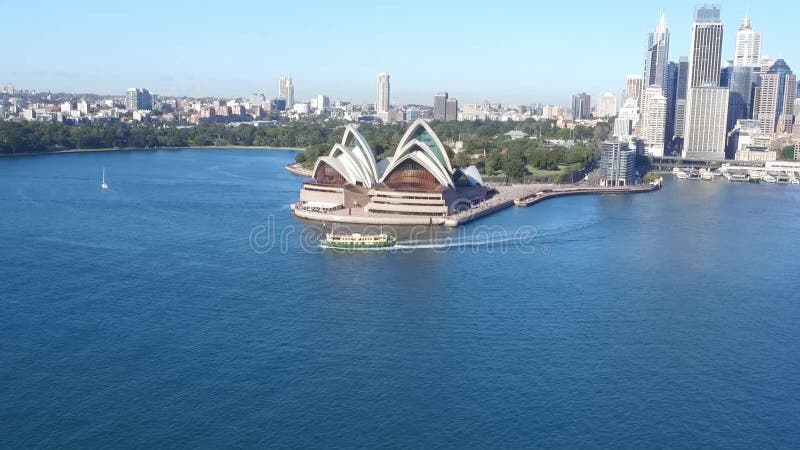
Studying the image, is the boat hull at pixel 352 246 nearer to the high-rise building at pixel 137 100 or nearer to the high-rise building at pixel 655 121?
A: the high-rise building at pixel 655 121

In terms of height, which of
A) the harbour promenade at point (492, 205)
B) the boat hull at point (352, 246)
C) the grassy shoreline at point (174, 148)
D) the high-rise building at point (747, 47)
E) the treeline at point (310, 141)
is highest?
the high-rise building at point (747, 47)

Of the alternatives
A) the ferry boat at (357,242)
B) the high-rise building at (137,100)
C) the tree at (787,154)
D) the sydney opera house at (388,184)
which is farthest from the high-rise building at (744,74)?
the high-rise building at (137,100)

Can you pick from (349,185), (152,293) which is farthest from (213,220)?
(152,293)

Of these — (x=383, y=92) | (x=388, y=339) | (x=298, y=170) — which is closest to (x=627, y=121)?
(x=298, y=170)

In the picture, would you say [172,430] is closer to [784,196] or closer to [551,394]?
[551,394]

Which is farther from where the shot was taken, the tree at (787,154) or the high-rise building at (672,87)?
the high-rise building at (672,87)
